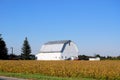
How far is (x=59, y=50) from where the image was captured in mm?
91938

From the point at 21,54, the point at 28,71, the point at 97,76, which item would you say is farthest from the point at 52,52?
the point at 97,76

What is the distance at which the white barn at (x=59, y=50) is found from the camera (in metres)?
92.3

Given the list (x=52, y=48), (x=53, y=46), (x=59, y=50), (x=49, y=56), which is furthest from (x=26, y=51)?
(x=59, y=50)

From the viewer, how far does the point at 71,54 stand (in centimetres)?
9481

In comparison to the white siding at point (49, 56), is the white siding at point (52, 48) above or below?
above

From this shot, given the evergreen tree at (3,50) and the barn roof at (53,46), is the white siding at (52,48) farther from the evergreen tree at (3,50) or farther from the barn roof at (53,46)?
the evergreen tree at (3,50)

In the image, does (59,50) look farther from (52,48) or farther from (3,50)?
(3,50)

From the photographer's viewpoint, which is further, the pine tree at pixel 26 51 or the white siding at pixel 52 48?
the pine tree at pixel 26 51

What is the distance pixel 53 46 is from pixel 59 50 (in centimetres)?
404

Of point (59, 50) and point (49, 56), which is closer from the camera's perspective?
point (59, 50)

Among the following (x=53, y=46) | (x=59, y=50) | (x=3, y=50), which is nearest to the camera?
(x=3, y=50)

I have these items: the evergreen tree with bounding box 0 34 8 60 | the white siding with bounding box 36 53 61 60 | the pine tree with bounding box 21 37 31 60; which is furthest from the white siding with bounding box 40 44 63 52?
the evergreen tree with bounding box 0 34 8 60

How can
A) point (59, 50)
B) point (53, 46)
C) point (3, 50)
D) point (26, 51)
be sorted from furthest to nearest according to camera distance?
point (26, 51) → point (53, 46) → point (59, 50) → point (3, 50)

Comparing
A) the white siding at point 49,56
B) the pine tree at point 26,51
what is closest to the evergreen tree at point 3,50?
the pine tree at point 26,51
